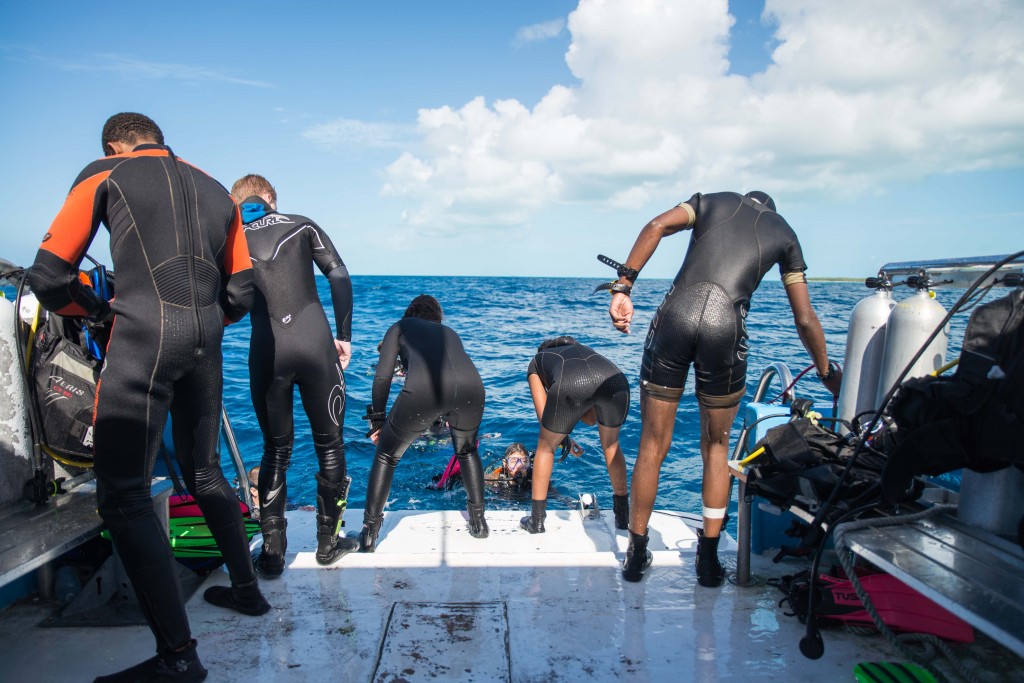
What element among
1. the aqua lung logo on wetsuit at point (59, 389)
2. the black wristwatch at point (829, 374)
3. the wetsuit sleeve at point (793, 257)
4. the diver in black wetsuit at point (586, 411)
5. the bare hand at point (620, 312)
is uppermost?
the wetsuit sleeve at point (793, 257)

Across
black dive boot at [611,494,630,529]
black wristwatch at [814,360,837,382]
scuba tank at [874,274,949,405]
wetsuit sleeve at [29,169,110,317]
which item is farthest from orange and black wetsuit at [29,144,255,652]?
scuba tank at [874,274,949,405]

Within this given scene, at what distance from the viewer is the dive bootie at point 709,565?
10.0 feet

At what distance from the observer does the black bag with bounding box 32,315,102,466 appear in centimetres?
263

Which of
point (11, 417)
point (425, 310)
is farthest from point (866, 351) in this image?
point (11, 417)

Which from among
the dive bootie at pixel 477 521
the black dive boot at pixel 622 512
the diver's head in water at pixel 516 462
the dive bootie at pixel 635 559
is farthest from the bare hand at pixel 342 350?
the diver's head in water at pixel 516 462

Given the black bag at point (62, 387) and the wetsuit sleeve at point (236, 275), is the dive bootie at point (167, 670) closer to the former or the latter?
the black bag at point (62, 387)

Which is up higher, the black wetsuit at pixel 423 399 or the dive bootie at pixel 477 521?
the black wetsuit at pixel 423 399

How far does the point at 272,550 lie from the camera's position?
3100mm

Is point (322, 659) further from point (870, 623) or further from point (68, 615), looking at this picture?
point (870, 623)

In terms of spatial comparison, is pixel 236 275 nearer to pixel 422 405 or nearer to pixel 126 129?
pixel 126 129

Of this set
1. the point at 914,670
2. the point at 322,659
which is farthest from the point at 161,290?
the point at 914,670

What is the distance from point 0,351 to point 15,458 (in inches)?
17.5

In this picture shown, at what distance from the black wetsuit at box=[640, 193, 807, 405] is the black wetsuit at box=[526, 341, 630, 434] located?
0.92m

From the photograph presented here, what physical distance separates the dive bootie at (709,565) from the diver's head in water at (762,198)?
1611 millimetres
